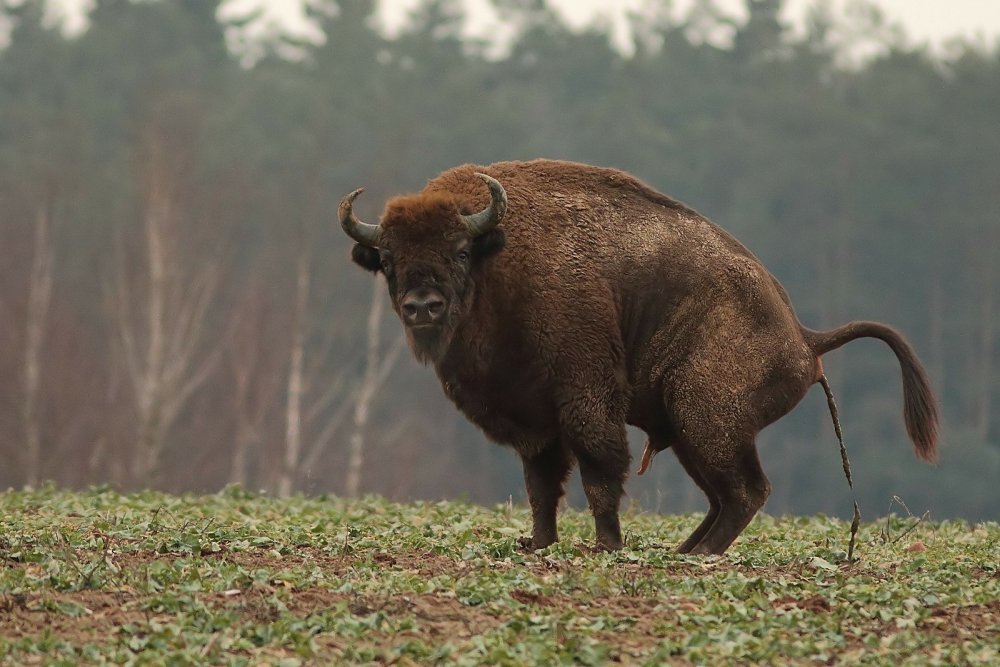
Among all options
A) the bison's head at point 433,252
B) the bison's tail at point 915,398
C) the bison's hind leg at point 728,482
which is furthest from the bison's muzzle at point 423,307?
the bison's tail at point 915,398

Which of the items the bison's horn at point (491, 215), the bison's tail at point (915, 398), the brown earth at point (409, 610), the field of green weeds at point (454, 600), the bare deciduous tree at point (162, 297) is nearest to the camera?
the field of green weeds at point (454, 600)

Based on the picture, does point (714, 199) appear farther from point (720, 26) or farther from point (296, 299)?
point (296, 299)

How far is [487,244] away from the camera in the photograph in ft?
35.3

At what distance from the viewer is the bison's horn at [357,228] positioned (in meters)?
10.8

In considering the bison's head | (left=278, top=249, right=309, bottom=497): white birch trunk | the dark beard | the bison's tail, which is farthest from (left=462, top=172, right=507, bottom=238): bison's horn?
(left=278, top=249, right=309, bottom=497): white birch trunk

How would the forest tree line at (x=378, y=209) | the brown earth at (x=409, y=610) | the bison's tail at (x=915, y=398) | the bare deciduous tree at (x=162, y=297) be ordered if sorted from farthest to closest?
the forest tree line at (x=378, y=209), the bare deciduous tree at (x=162, y=297), the bison's tail at (x=915, y=398), the brown earth at (x=409, y=610)

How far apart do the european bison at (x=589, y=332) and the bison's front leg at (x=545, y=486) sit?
0.03ft

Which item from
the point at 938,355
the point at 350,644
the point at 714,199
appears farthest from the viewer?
the point at 714,199

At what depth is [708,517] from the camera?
11.5 metres

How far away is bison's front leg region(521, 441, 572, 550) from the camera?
1112 cm

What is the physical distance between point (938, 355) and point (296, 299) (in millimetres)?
25694

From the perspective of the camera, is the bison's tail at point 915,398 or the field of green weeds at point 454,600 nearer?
the field of green weeds at point 454,600

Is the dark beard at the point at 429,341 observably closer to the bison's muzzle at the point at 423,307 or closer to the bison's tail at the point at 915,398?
the bison's muzzle at the point at 423,307

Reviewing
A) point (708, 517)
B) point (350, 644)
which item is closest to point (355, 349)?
point (708, 517)
